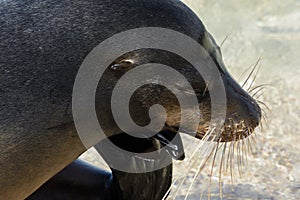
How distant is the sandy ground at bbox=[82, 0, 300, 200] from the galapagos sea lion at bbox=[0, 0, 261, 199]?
48 centimetres

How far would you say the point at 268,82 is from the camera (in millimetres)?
7551

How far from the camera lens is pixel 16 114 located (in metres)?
2.71

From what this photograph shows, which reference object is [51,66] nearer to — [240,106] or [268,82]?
[240,106]

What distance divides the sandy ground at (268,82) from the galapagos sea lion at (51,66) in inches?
19.1

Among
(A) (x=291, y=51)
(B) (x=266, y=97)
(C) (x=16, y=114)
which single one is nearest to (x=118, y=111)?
(C) (x=16, y=114)

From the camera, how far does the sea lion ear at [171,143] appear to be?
3.08m

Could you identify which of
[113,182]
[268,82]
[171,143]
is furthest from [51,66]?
[268,82]

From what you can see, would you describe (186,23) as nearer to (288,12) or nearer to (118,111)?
(118,111)

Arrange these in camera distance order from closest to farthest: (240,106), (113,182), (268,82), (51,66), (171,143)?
1. (51,66)
2. (240,106)
3. (171,143)
4. (113,182)
5. (268,82)

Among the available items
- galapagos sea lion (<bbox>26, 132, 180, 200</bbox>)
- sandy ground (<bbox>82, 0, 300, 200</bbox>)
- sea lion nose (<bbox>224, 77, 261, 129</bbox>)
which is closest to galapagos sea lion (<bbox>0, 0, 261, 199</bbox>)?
sea lion nose (<bbox>224, 77, 261, 129</bbox>)

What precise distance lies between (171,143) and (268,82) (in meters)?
4.59

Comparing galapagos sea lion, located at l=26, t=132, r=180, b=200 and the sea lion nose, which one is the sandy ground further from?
the sea lion nose

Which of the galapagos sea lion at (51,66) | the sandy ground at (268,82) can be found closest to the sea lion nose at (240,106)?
the galapagos sea lion at (51,66)

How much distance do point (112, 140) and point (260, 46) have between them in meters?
5.91
